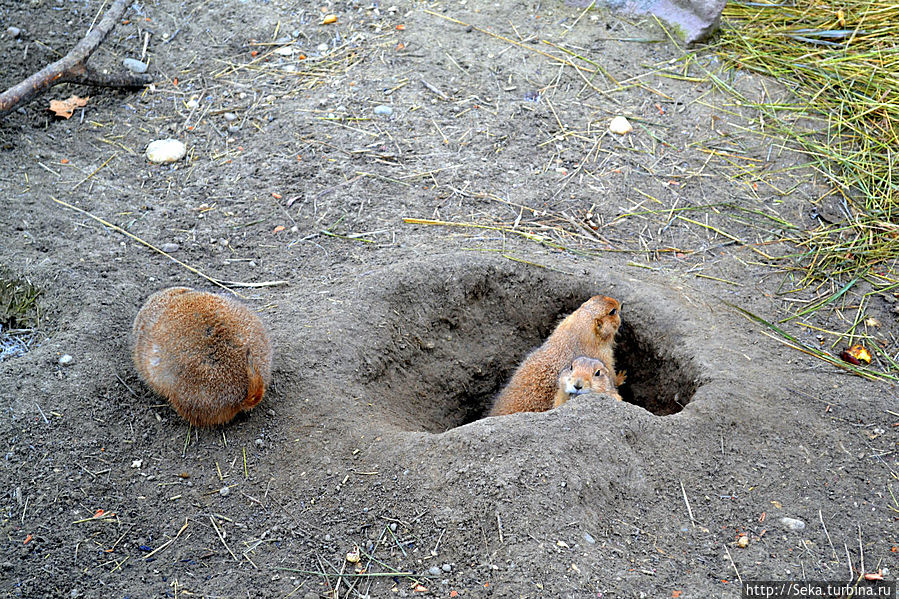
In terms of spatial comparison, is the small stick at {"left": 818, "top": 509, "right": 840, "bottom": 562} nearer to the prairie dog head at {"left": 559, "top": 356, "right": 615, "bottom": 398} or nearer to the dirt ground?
the dirt ground

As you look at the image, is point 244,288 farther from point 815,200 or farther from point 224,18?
point 815,200

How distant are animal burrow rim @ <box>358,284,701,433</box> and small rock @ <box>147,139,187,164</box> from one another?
8.45 ft

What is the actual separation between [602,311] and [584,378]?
1.80 ft

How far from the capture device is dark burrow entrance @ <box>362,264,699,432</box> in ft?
15.2

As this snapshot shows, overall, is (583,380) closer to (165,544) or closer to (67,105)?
(165,544)

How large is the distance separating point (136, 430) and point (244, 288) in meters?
1.31

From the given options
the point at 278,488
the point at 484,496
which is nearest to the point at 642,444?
the point at 484,496

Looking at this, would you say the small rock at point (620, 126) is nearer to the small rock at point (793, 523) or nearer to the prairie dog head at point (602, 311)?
the prairie dog head at point (602, 311)

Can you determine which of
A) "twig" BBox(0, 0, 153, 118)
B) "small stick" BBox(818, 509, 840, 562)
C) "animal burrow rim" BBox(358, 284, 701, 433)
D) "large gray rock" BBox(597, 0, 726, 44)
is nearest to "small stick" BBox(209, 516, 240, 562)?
"animal burrow rim" BBox(358, 284, 701, 433)

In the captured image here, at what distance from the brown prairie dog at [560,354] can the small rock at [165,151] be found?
10.9 ft

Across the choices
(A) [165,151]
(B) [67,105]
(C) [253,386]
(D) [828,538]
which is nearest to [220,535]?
(C) [253,386]

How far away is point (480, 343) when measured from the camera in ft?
17.3

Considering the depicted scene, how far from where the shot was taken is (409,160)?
19.2 feet

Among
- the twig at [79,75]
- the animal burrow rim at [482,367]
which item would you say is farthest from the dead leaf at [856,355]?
the twig at [79,75]
